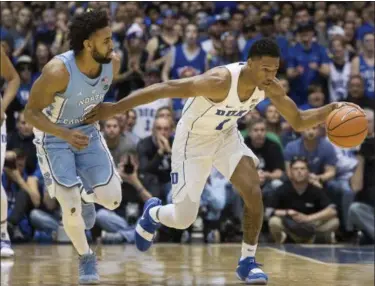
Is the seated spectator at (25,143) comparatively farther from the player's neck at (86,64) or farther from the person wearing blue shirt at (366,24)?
the person wearing blue shirt at (366,24)

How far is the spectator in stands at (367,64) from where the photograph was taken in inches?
502

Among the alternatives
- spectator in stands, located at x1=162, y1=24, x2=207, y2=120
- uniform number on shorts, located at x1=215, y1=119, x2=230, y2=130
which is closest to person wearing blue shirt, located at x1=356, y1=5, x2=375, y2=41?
spectator in stands, located at x1=162, y1=24, x2=207, y2=120

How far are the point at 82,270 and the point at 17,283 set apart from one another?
1.59 ft

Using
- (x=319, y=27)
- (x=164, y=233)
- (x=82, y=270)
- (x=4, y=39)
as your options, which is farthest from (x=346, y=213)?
(x=4, y=39)

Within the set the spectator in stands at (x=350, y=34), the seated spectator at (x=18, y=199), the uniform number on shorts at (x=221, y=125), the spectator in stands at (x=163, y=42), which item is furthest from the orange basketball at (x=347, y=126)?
the spectator in stands at (x=350, y=34)

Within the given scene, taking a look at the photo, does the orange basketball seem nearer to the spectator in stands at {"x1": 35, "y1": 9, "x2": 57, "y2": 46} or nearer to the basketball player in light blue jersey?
the basketball player in light blue jersey

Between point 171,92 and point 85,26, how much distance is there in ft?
2.57

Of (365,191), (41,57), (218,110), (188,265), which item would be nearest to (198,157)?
(218,110)

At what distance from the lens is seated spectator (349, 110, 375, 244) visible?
10.7 m

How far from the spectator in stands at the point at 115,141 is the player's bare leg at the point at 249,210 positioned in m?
4.44

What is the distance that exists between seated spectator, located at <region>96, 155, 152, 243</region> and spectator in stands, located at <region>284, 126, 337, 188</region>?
1.95 meters

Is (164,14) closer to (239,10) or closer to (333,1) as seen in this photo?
(239,10)

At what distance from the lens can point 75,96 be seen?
21.2ft

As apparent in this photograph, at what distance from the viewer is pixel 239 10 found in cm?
1453
